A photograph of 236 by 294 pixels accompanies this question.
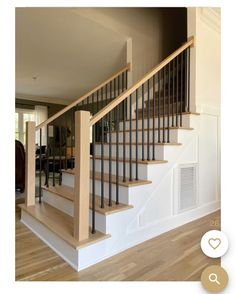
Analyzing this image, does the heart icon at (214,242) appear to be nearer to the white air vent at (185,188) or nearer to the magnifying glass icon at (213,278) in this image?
the magnifying glass icon at (213,278)

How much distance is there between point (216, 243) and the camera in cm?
102

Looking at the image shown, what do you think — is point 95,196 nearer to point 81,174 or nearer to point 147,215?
point 147,215

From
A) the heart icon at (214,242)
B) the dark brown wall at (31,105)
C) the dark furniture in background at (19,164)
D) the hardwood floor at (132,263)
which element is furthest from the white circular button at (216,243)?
the dark brown wall at (31,105)

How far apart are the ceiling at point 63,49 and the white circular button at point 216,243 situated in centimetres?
207

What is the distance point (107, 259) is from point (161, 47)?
358 centimetres

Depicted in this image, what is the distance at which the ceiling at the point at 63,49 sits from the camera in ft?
8.98

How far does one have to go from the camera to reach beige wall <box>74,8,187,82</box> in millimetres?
2902

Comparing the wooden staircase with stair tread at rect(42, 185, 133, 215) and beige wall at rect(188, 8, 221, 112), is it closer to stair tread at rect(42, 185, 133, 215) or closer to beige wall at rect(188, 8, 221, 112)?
stair tread at rect(42, 185, 133, 215)

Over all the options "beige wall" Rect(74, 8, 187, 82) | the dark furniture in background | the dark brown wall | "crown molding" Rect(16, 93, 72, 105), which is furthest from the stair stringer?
"crown molding" Rect(16, 93, 72, 105)

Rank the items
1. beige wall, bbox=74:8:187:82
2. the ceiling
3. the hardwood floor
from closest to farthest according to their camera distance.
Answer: the hardwood floor < the ceiling < beige wall, bbox=74:8:187:82

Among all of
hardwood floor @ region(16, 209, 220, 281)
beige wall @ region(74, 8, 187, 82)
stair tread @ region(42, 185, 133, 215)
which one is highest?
beige wall @ region(74, 8, 187, 82)

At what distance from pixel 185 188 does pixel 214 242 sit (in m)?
1.33

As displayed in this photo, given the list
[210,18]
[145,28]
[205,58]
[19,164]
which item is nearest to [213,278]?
[205,58]

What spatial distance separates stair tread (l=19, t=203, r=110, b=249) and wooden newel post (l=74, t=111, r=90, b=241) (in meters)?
0.06
